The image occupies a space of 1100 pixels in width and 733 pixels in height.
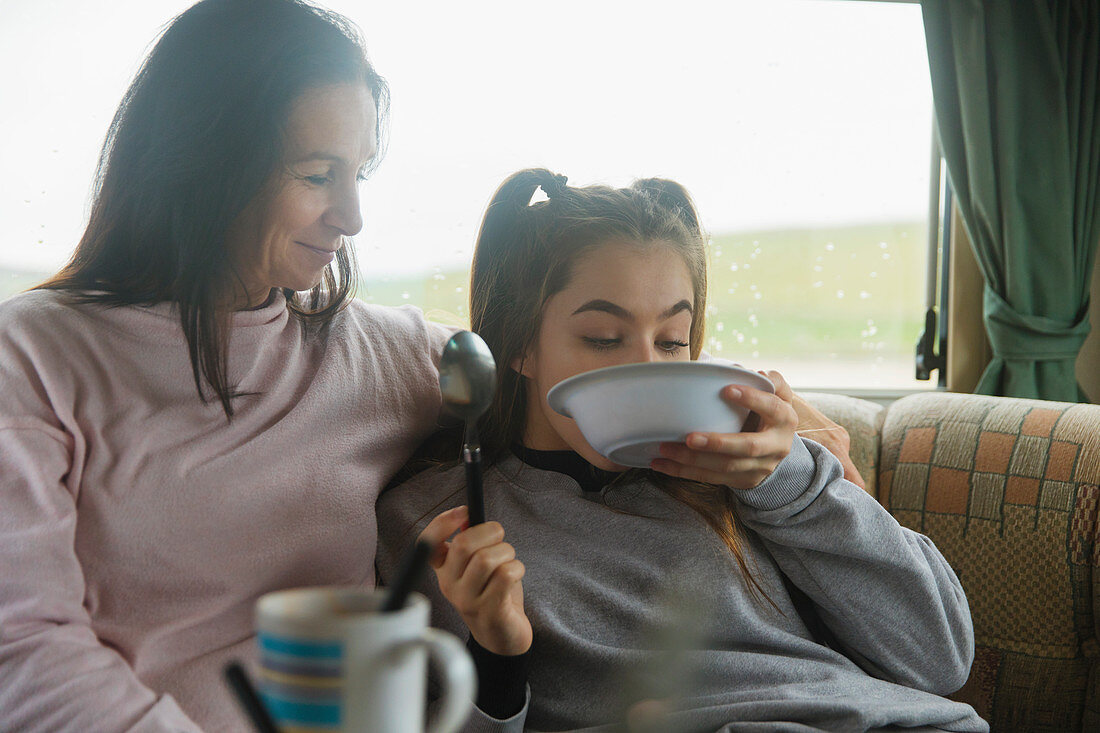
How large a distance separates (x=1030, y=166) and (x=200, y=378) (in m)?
2.62

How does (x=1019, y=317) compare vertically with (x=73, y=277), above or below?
below

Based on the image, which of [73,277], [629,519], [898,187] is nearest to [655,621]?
[629,519]

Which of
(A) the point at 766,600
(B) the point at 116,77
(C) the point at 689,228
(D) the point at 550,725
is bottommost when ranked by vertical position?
(D) the point at 550,725

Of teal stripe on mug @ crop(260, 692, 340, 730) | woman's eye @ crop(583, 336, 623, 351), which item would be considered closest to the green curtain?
woman's eye @ crop(583, 336, 623, 351)

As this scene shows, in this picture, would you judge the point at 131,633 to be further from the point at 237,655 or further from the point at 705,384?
the point at 705,384

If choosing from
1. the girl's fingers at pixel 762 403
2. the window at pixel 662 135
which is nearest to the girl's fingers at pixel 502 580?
the girl's fingers at pixel 762 403

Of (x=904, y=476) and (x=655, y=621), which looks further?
(x=904, y=476)

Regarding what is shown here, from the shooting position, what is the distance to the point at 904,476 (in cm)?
181

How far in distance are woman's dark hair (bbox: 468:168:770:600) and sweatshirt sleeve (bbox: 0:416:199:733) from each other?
631mm

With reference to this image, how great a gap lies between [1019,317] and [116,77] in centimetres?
284

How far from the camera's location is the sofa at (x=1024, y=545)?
160 cm

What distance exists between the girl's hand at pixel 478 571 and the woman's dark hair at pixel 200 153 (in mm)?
419

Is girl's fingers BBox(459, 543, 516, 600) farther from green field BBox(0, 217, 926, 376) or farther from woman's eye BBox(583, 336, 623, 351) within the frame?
green field BBox(0, 217, 926, 376)

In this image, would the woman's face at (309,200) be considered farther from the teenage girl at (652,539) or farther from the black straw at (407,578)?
the black straw at (407,578)
